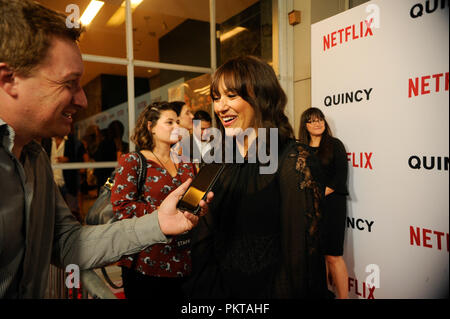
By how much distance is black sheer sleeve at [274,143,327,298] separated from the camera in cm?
120

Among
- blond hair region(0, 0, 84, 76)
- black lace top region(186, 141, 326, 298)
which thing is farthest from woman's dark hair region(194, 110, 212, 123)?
blond hair region(0, 0, 84, 76)

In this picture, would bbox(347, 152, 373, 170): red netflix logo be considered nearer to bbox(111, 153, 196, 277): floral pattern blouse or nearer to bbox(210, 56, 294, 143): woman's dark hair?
bbox(210, 56, 294, 143): woman's dark hair

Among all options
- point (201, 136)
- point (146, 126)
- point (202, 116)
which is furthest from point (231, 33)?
point (146, 126)

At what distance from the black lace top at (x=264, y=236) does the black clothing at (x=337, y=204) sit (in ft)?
3.90

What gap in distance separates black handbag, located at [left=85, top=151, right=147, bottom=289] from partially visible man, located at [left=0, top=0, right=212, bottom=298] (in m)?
0.60

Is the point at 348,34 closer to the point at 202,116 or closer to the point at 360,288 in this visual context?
the point at 202,116

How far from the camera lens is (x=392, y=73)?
6.61 feet

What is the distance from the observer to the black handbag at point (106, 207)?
65.9 inches

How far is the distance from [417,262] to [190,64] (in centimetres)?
293

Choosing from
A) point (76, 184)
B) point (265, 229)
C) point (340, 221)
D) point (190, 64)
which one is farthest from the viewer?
point (190, 64)

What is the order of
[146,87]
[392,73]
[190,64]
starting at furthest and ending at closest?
1. [190,64]
2. [146,87]
3. [392,73]

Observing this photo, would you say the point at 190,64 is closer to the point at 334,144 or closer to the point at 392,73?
the point at 334,144

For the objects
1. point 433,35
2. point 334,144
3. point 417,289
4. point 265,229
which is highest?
point 433,35
